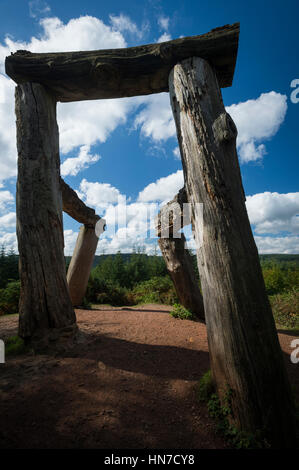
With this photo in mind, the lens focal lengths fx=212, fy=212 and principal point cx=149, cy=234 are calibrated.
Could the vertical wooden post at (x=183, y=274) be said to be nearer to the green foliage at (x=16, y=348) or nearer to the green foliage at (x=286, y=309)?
the green foliage at (x=286, y=309)

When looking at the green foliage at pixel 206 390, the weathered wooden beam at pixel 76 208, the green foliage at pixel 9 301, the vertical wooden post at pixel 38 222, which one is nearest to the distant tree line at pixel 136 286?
the green foliage at pixel 9 301

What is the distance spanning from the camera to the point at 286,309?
6.87 metres

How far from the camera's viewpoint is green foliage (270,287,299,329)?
6015 mm

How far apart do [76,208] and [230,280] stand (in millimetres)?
5138

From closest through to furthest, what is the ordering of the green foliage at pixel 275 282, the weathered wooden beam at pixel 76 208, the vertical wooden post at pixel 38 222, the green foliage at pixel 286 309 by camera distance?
the vertical wooden post at pixel 38 222 → the weathered wooden beam at pixel 76 208 → the green foliage at pixel 286 309 → the green foliage at pixel 275 282

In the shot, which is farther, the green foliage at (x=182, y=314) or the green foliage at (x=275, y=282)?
the green foliage at (x=275, y=282)

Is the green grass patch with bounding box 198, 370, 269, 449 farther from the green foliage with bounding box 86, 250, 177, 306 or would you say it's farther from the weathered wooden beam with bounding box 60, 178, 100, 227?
the green foliage with bounding box 86, 250, 177, 306

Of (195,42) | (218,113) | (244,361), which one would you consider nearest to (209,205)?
(218,113)

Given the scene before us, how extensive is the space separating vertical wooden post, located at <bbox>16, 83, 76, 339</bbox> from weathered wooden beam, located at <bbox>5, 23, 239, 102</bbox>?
0.92 ft

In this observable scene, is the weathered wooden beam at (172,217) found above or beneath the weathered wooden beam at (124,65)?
beneath

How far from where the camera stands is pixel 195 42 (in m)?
2.72

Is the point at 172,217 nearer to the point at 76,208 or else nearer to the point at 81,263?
the point at 76,208

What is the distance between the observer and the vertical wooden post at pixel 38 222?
2.91m

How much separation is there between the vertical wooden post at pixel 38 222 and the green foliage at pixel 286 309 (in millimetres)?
5828
